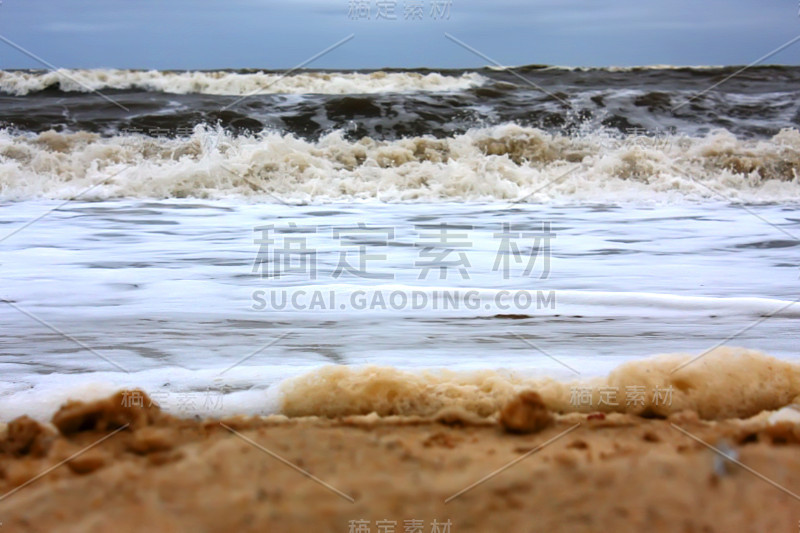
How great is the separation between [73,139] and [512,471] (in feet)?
30.0

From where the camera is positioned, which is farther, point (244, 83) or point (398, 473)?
point (244, 83)

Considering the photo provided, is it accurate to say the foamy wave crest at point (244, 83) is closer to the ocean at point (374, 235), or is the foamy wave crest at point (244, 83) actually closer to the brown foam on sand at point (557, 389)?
the ocean at point (374, 235)

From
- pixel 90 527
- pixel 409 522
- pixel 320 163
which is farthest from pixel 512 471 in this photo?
pixel 320 163

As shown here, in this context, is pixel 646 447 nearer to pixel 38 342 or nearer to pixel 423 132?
pixel 38 342

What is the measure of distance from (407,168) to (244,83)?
624cm

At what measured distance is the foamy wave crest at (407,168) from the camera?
7074 mm

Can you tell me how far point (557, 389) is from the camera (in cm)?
163

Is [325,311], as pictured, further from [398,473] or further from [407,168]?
[407,168]

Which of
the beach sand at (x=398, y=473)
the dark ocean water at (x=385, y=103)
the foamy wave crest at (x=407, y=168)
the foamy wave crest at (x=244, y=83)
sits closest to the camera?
the beach sand at (x=398, y=473)

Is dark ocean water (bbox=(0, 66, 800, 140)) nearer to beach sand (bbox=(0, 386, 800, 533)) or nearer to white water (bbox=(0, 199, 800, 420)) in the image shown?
white water (bbox=(0, 199, 800, 420))

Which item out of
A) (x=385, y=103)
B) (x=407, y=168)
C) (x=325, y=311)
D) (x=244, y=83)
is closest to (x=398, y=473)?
(x=325, y=311)

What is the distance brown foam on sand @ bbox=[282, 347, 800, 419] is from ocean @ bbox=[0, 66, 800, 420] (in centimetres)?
10

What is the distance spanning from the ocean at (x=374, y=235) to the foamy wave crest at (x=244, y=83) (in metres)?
0.08

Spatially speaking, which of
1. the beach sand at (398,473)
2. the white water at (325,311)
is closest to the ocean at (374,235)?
the white water at (325,311)
